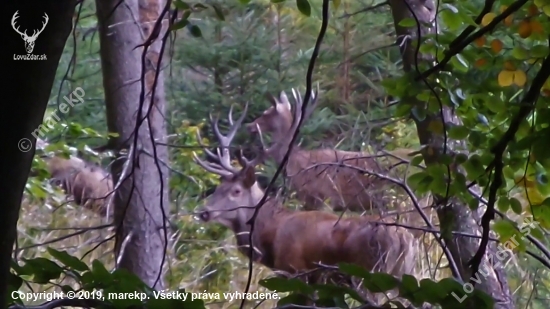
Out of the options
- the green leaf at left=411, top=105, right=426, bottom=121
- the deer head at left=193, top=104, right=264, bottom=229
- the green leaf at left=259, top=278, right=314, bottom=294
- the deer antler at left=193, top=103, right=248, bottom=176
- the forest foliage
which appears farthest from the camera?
the deer antler at left=193, top=103, right=248, bottom=176

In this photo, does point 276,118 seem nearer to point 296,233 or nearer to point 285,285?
point 296,233

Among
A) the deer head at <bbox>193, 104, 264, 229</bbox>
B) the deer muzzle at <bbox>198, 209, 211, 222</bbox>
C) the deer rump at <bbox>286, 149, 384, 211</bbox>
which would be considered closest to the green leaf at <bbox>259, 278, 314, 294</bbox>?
→ the deer rump at <bbox>286, 149, 384, 211</bbox>

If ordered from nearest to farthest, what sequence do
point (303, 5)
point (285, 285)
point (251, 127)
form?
point (285, 285), point (303, 5), point (251, 127)

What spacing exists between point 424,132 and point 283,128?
283cm

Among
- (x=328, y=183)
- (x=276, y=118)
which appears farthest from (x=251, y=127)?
(x=328, y=183)

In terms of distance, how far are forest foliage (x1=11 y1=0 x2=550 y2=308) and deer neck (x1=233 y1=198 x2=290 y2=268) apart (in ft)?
0.31

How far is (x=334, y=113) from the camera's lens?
4129 millimetres

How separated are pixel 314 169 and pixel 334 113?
42.7 inches

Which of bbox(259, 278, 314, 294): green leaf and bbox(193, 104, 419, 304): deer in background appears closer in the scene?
bbox(259, 278, 314, 294): green leaf

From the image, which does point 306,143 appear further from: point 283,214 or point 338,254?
point 338,254

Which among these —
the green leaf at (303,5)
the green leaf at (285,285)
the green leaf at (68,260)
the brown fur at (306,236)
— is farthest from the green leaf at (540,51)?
the brown fur at (306,236)

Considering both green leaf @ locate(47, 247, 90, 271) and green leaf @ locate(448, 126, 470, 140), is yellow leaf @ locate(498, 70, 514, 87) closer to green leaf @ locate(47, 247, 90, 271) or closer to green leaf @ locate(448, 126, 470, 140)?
green leaf @ locate(448, 126, 470, 140)

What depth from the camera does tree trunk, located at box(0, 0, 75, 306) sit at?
1.63 ft

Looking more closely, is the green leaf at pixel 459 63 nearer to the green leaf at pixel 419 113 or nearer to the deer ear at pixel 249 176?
the green leaf at pixel 419 113
